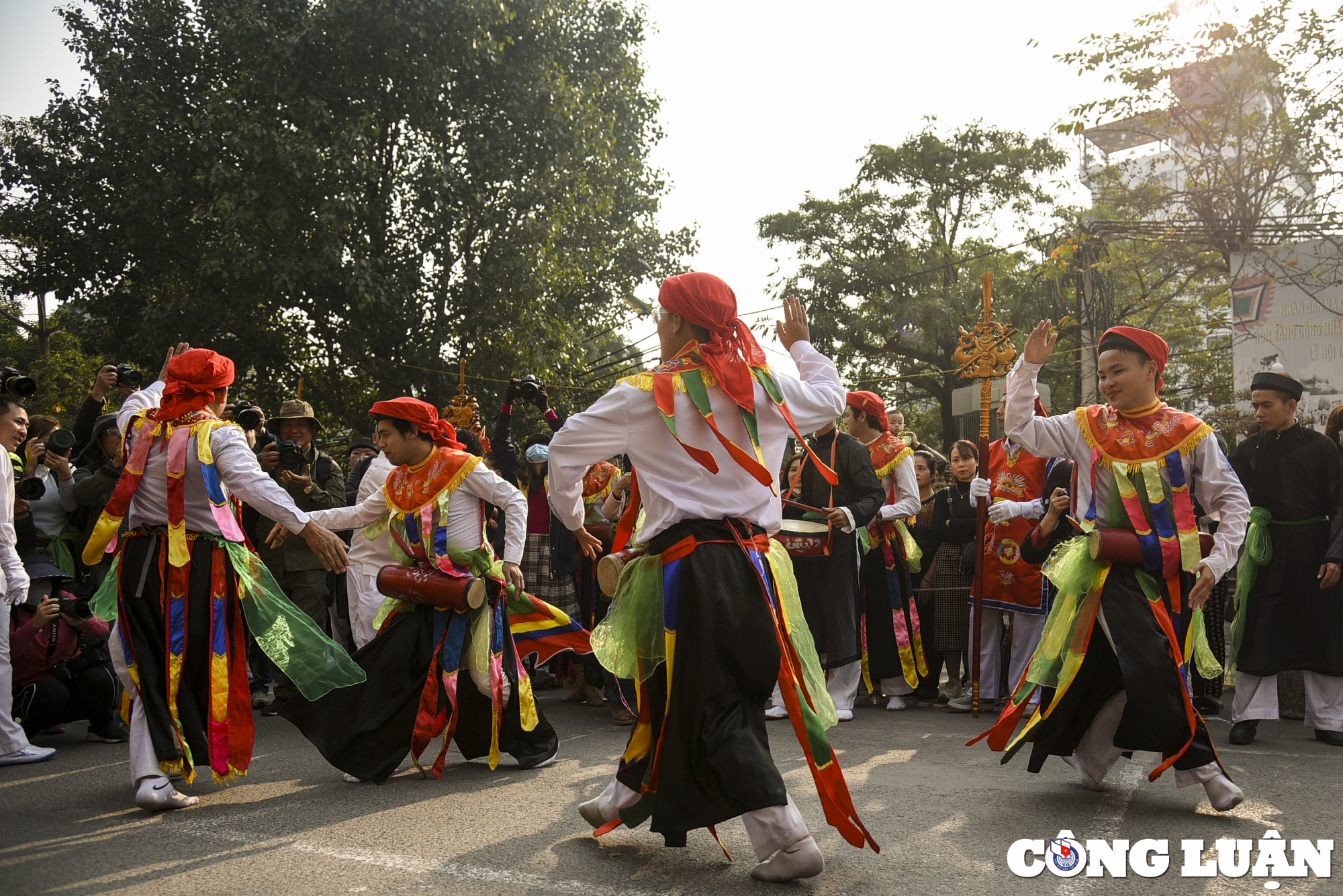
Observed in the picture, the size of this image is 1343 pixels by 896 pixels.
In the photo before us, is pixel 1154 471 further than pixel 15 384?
No

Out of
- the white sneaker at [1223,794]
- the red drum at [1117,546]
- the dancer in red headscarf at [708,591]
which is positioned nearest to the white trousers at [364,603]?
the dancer in red headscarf at [708,591]

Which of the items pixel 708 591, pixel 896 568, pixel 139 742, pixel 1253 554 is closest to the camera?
pixel 708 591

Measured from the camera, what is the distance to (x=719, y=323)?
398 centimetres

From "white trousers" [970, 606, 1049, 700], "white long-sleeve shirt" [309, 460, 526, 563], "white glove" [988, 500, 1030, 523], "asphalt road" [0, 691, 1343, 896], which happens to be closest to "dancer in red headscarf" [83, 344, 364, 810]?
"asphalt road" [0, 691, 1343, 896]

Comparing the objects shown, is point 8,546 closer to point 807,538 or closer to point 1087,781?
point 807,538

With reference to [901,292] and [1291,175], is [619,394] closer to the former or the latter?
[1291,175]

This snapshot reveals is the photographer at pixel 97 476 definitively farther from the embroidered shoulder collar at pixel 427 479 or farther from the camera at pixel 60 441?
the embroidered shoulder collar at pixel 427 479

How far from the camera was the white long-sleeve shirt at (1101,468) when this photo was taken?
186 inches

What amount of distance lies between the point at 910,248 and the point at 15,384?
88.8 ft

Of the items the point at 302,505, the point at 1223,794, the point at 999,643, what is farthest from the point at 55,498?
Result: the point at 1223,794

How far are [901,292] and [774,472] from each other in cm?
2703

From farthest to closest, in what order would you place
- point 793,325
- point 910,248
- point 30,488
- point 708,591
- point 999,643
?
point 910,248 < point 999,643 < point 30,488 < point 793,325 < point 708,591

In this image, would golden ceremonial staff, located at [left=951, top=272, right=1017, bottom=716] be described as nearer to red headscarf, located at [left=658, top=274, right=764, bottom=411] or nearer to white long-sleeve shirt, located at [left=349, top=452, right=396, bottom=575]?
red headscarf, located at [left=658, top=274, right=764, bottom=411]

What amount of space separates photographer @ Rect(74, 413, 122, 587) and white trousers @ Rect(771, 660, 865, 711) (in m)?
4.82
